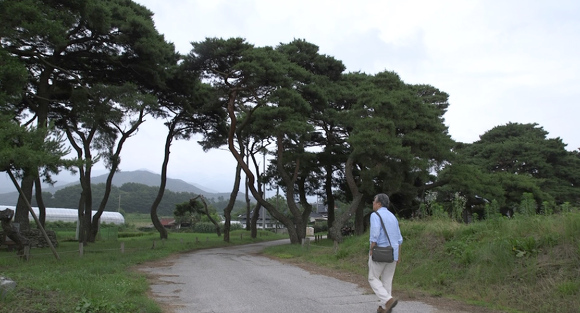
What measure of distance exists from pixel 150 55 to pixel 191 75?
405 cm

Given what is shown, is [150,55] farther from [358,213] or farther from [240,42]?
[358,213]

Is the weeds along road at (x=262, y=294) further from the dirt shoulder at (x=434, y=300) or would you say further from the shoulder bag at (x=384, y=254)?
the shoulder bag at (x=384, y=254)

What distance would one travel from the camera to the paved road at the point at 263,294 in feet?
21.2

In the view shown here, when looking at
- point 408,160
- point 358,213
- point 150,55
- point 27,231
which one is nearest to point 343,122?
point 408,160

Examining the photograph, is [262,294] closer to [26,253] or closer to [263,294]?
[263,294]

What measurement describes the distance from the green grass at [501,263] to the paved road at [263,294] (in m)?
1.26

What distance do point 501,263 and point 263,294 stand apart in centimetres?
437

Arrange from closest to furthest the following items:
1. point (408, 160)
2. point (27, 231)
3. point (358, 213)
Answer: point (408, 160)
point (27, 231)
point (358, 213)

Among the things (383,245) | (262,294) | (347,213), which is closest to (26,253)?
(262,294)

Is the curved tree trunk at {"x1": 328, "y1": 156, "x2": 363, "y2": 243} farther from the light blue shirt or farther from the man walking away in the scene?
the light blue shirt

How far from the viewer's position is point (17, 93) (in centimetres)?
1521

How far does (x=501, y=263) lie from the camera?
7.41m

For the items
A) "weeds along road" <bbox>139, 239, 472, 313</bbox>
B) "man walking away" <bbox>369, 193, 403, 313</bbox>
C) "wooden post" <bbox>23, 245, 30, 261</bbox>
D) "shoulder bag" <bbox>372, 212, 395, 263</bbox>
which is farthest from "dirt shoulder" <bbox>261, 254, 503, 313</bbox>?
"wooden post" <bbox>23, 245, 30, 261</bbox>

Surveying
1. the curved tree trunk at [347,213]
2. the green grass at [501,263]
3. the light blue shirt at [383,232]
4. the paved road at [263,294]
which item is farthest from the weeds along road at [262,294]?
the curved tree trunk at [347,213]
